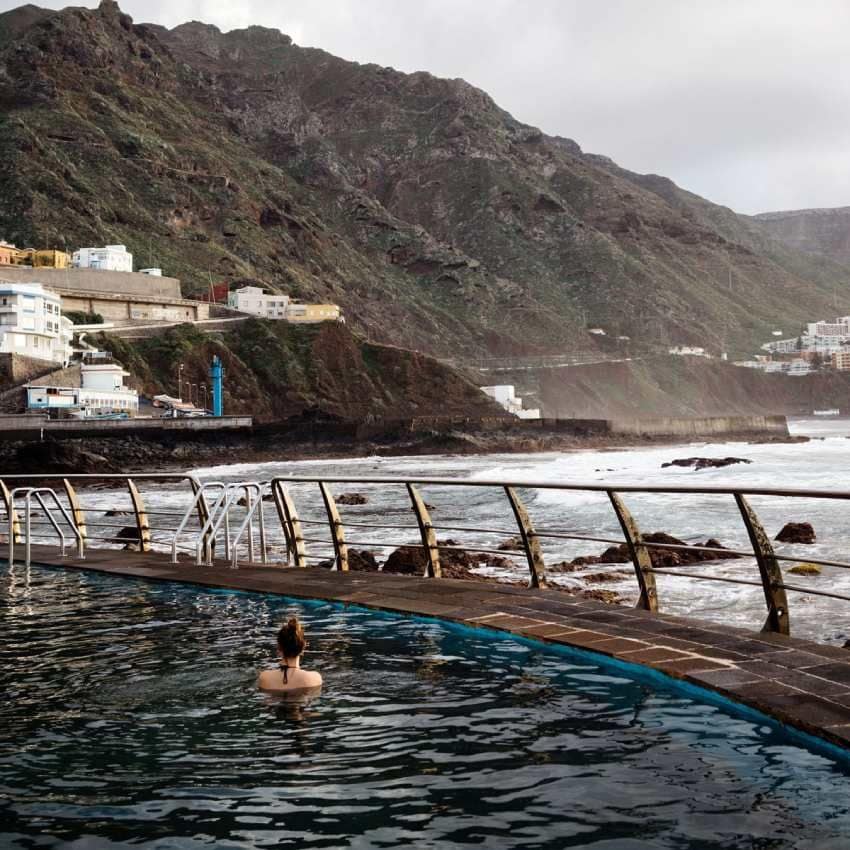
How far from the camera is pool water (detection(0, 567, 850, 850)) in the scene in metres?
4.20

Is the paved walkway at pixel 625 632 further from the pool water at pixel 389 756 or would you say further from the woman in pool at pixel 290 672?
the woman in pool at pixel 290 672

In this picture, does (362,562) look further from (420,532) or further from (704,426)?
(704,426)

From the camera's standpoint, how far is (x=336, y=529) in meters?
11.7

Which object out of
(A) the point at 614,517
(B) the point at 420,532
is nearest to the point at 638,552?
(B) the point at 420,532

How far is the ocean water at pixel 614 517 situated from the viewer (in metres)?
14.3

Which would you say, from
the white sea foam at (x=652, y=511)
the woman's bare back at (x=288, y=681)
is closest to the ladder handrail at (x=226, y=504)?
the white sea foam at (x=652, y=511)

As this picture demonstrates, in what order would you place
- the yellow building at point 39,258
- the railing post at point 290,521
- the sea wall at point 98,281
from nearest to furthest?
the railing post at point 290,521 < the sea wall at point 98,281 < the yellow building at point 39,258

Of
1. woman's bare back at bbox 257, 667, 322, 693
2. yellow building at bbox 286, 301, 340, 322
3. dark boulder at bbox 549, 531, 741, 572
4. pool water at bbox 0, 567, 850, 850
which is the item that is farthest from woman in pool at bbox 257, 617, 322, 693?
yellow building at bbox 286, 301, 340, 322

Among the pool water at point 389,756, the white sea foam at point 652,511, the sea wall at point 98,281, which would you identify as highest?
the sea wall at point 98,281

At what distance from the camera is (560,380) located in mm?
166375

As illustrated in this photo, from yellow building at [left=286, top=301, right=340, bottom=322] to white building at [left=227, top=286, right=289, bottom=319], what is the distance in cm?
Answer: 82

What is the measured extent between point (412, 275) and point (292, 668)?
189 m

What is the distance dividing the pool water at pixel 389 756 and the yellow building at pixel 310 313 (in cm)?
11025

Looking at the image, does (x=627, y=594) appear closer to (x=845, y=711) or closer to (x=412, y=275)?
(x=845, y=711)
